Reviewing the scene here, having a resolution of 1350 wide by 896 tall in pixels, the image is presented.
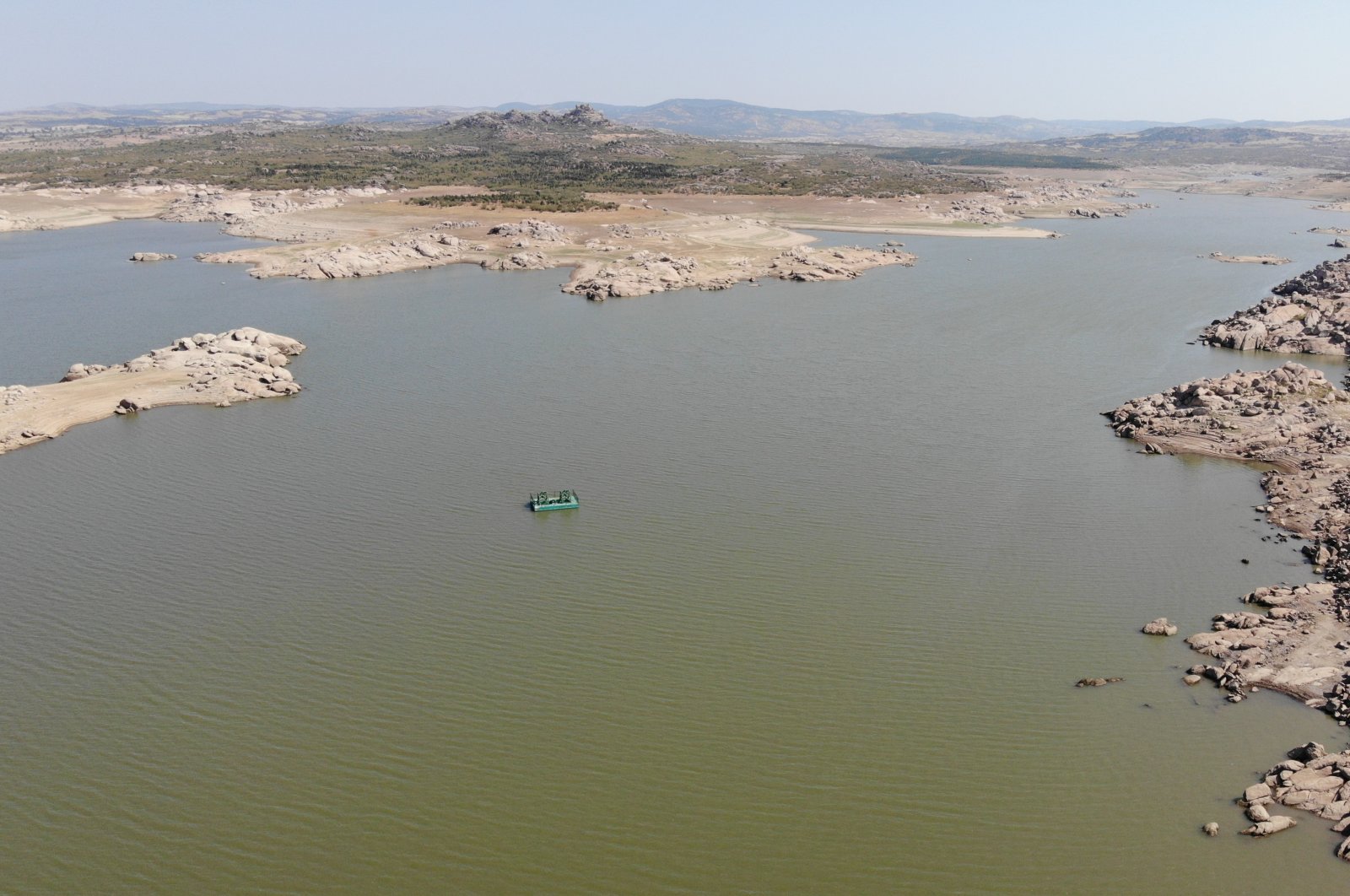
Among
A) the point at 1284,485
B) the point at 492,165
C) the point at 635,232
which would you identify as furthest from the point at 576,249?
the point at 492,165

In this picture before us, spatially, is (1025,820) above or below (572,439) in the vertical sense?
below

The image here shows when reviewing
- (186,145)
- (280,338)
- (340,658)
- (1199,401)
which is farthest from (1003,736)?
(186,145)

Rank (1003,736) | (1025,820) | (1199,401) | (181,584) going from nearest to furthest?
(1025,820) < (1003,736) < (181,584) < (1199,401)

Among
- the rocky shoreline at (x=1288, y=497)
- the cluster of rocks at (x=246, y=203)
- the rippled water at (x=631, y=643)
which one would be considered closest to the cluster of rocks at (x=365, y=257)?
the cluster of rocks at (x=246, y=203)

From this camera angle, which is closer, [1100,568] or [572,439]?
[1100,568]

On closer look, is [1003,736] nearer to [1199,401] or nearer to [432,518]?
[432,518]

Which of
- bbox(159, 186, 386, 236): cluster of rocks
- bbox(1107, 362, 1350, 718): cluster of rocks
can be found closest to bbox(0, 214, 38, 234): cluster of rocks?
bbox(159, 186, 386, 236): cluster of rocks

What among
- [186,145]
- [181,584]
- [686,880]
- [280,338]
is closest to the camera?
[686,880]

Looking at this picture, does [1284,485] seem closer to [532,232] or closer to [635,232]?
[635,232]

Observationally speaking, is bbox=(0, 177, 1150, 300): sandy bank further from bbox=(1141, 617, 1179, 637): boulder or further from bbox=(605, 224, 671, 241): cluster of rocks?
bbox=(1141, 617, 1179, 637): boulder
